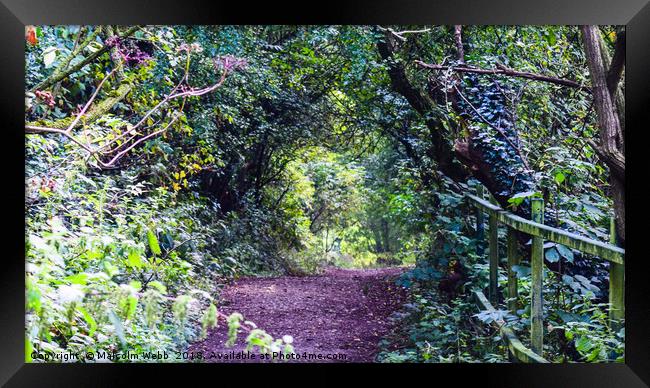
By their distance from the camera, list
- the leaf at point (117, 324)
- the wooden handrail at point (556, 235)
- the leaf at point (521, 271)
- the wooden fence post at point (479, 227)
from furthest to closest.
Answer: the wooden fence post at point (479, 227)
the leaf at point (521, 271)
the wooden handrail at point (556, 235)
the leaf at point (117, 324)

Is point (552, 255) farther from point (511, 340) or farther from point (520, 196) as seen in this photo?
point (511, 340)

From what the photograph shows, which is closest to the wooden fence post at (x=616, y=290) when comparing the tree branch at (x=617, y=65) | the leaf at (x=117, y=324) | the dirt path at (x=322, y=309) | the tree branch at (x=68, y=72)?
the tree branch at (x=617, y=65)

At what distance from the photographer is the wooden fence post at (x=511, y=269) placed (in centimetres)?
329

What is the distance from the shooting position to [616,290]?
2.87 meters

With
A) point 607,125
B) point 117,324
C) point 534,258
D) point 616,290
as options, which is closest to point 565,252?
point 534,258

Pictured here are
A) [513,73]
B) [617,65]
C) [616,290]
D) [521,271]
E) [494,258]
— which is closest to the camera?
[616,290]

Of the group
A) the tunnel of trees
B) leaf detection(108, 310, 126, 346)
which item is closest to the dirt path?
the tunnel of trees

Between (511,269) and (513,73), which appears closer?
→ (513,73)

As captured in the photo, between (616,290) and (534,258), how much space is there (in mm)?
441

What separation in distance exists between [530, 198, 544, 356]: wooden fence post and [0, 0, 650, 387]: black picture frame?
0.17 m

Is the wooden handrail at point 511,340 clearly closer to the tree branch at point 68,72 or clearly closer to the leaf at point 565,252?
the leaf at point 565,252
